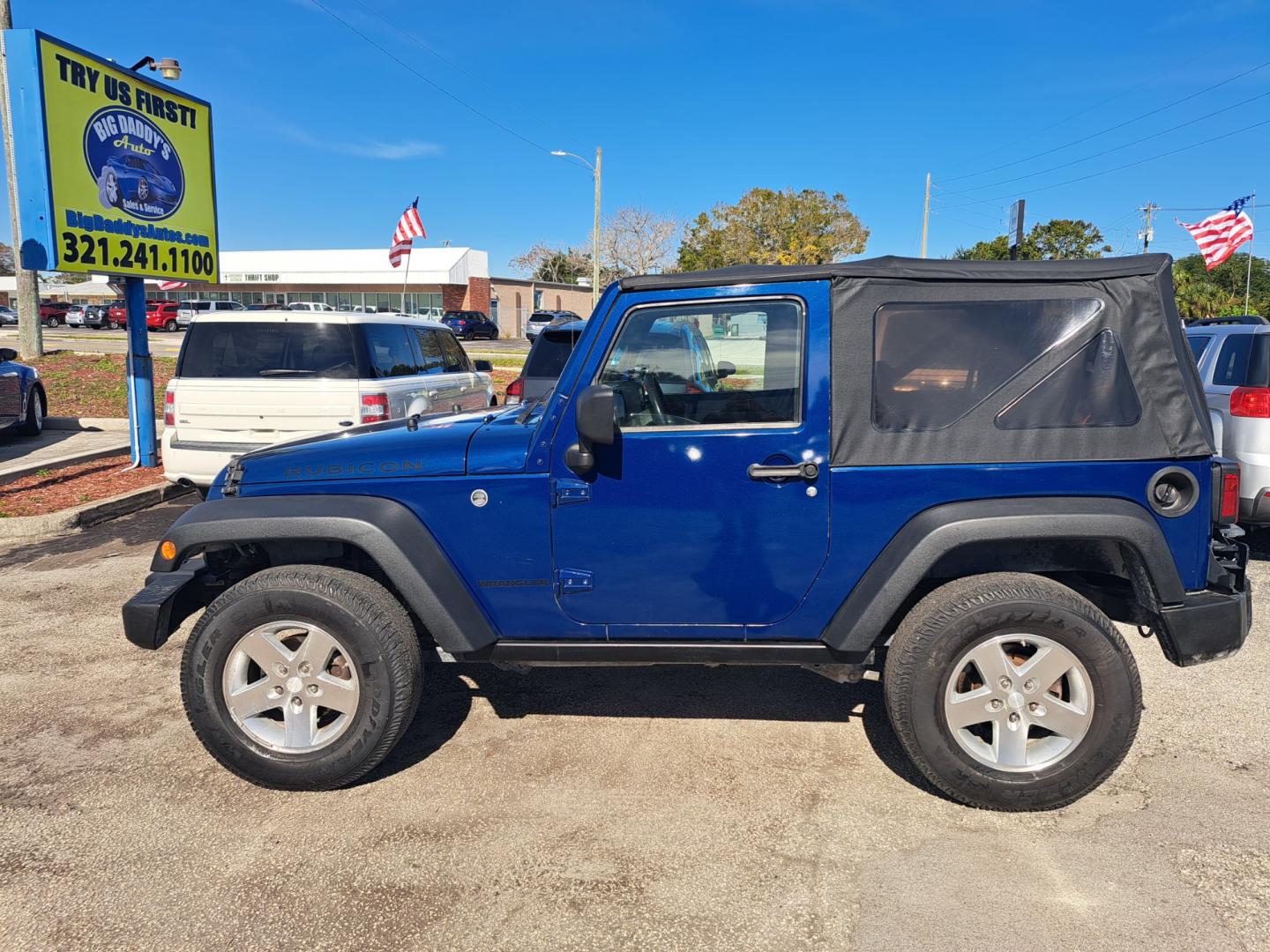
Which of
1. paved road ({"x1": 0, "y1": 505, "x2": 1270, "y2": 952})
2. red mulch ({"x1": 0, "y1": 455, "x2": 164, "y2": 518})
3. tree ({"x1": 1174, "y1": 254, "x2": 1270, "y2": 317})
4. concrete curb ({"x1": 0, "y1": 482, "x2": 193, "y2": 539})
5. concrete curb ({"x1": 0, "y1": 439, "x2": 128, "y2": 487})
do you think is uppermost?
tree ({"x1": 1174, "y1": 254, "x2": 1270, "y2": 317})

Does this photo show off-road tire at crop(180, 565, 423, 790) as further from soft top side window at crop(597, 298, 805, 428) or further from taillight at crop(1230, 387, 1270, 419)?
taillight at crop(1230, 387, 1270, 419)

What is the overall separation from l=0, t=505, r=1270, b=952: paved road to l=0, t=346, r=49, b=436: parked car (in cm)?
788

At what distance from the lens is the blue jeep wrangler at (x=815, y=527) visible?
10.3 ft

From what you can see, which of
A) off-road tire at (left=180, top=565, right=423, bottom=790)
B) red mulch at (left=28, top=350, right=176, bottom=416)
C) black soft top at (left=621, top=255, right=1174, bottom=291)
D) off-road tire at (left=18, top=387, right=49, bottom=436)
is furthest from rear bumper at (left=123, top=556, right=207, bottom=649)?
red mulch at (left=28, top=350, right=176, bottom=416)

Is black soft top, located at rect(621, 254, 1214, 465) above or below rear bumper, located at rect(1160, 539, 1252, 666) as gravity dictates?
above

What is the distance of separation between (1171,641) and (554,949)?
7.83 feet

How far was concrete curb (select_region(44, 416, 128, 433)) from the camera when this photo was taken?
12562mm

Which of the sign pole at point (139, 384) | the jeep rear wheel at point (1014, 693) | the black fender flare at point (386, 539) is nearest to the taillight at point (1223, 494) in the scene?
the jeep rear wheel at point (1014, 693)

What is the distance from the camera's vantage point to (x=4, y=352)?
10.3m

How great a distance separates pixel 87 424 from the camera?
12656 mm

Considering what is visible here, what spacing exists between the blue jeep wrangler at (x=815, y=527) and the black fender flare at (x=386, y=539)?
1cm

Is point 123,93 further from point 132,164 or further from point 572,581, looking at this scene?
point 572,581

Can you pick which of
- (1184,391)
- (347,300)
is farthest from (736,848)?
(347,300)

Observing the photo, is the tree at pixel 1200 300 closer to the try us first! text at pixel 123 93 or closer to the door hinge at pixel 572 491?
the try us first! text at pixel 123 93
